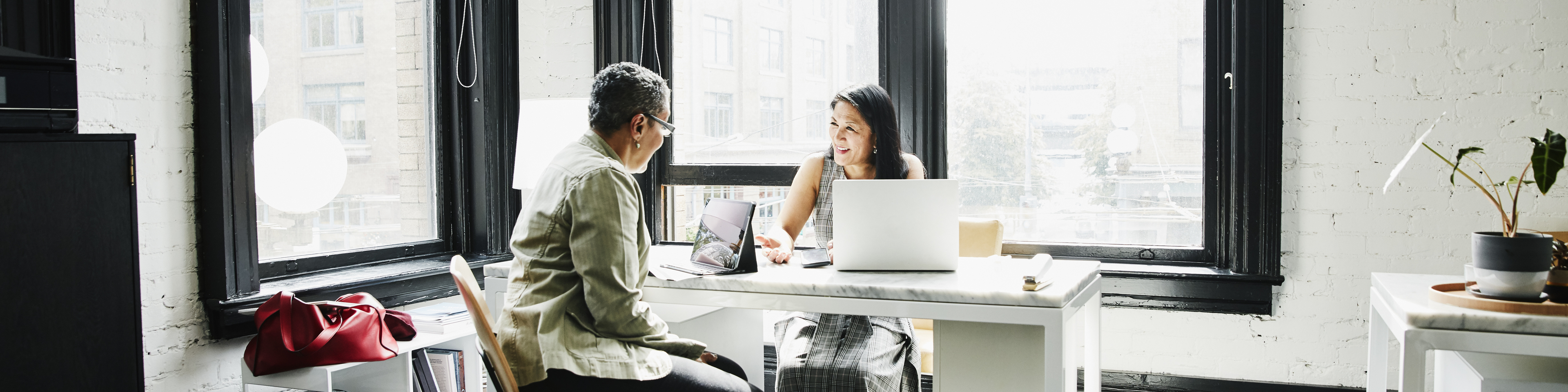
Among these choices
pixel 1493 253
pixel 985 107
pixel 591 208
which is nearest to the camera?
pixel 591 208

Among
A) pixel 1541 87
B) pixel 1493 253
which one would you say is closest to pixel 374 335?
pixel 1493 253

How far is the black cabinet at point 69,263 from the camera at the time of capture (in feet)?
5.18

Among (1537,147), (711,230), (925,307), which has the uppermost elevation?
(1537,147)

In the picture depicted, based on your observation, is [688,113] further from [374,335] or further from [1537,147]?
[1537,147]

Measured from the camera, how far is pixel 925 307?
178 cm

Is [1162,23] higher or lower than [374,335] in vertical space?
higher

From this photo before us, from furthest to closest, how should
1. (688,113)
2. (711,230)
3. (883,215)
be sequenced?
(688,113) → (711,230) → (883,215)

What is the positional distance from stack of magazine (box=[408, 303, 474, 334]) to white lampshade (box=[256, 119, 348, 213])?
0.50 metres

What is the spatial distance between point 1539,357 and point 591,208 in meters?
1.91

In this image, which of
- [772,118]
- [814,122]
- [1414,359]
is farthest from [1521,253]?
[772,118]

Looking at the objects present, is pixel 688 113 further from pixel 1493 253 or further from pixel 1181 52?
pixel 1493 253

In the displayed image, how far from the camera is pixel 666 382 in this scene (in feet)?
5.45

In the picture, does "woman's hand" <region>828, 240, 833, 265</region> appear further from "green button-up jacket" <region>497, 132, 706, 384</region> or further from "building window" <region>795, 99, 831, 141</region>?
"building window" <region>795, 99, 831, 141</region>

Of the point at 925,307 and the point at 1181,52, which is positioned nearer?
the point at 925,307
